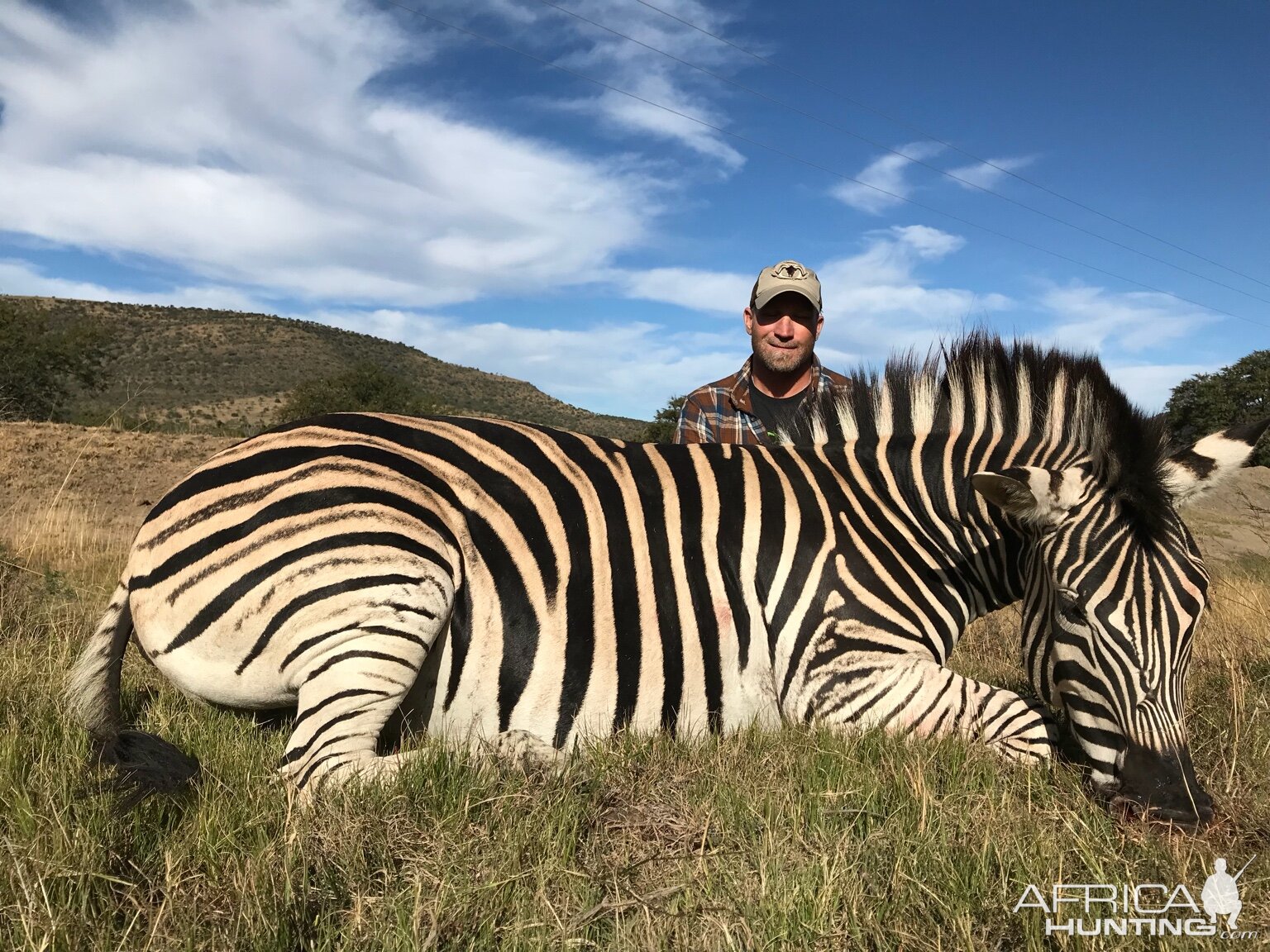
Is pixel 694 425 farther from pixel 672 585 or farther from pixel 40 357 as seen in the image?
pixel 40 357

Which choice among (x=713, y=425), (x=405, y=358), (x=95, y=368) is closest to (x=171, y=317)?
(x=405, y=358)

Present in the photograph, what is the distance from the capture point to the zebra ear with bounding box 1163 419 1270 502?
303 cm

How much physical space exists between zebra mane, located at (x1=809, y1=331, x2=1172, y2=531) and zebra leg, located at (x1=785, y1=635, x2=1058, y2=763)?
2.91 feet

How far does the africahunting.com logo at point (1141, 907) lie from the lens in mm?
1919

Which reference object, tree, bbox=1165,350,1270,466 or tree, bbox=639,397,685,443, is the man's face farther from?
tree, bbox=1165,350,1270,466

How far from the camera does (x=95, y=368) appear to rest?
114 feet

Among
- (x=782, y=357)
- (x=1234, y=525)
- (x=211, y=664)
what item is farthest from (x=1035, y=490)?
(x=1234, y=525)

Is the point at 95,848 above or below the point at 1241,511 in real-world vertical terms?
below

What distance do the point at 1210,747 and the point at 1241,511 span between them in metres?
5.68

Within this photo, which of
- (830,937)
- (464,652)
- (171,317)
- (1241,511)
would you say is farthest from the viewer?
(171,317)

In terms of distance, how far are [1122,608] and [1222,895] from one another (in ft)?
3.08

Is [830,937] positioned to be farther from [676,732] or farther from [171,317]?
[171,317]

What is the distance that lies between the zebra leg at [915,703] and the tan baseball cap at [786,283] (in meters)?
3.57

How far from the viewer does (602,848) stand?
2324 mm
